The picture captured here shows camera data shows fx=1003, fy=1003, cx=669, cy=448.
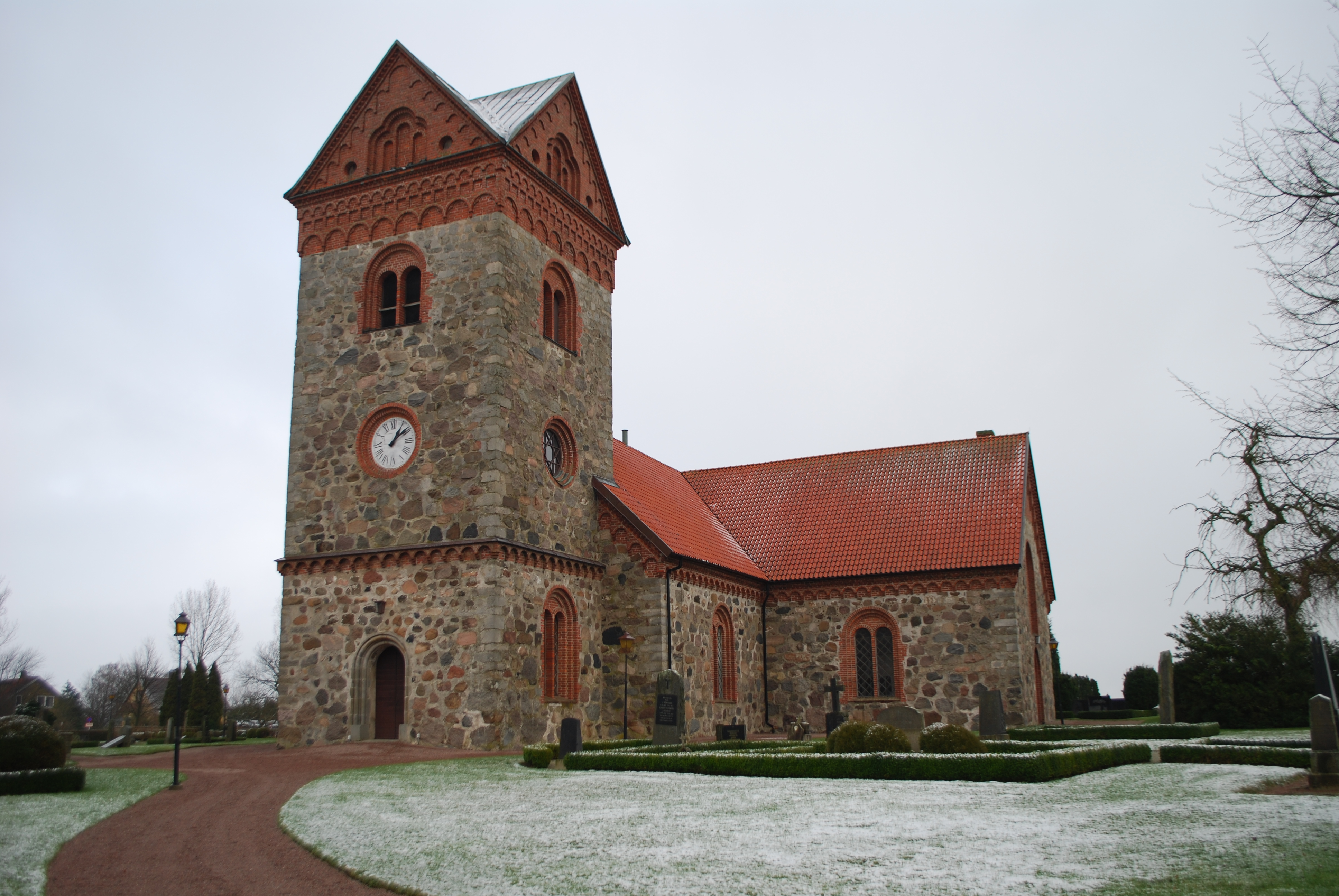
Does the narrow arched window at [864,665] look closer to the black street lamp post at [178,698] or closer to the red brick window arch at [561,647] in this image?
the red brick window arch at [561,647]

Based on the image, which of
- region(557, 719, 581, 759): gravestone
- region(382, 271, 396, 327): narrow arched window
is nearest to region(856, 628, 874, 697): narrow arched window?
region(557, 719, 581, 759): gravestone

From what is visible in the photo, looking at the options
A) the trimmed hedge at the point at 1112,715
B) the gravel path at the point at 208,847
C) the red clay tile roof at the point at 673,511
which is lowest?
the trimmed hedge at the point at 1112,715

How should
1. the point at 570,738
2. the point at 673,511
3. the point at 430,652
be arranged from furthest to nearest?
the point at 673,511 → the point at 430,652 → the point at 570,738

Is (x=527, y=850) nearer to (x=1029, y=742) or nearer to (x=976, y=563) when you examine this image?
(x=1029, y=742)

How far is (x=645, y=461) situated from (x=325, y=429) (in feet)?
36.8

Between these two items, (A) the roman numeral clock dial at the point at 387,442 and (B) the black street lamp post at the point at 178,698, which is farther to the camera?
(A) the roman numeral clock dial at the point at 387,442

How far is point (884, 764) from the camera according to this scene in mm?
13461

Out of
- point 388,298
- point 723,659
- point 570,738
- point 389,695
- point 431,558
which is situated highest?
point 388,298

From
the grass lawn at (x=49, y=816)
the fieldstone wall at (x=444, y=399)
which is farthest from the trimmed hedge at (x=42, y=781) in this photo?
the fieldstone wall at (x=444, y=399)

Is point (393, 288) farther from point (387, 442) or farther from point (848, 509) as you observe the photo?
point (848, 509)

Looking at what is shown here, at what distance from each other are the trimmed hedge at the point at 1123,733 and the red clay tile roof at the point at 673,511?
771cm

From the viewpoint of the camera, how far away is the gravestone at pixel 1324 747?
11.8 meters

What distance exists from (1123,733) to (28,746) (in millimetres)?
20397

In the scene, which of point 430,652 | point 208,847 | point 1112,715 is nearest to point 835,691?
point 430,652
